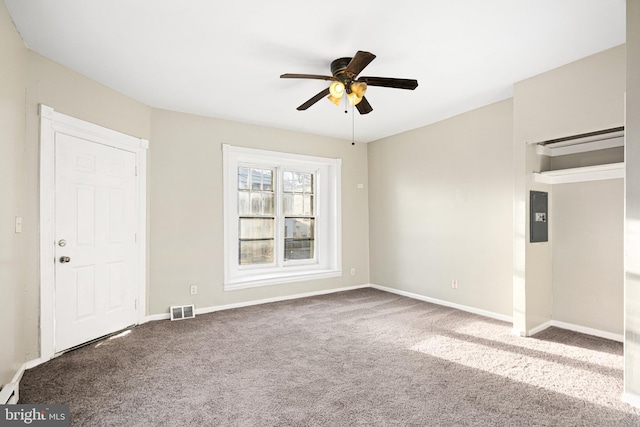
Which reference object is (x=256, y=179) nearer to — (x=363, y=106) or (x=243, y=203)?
(x=243, y=203)

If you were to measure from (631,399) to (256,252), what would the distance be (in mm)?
4319

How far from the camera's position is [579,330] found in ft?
11.7

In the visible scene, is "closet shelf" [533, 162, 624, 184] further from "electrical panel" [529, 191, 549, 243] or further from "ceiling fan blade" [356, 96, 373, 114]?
"ceiling fan blade" [356, 96, 373, 114]

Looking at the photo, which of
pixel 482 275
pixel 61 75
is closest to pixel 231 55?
pixel 61 75

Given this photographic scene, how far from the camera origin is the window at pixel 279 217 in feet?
16.1

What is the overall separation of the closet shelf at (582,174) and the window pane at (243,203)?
12.2 feet

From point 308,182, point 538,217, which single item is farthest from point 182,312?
point 538,217

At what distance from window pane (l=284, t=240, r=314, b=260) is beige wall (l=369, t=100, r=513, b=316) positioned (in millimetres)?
1152

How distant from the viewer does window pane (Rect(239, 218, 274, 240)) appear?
5121 mm

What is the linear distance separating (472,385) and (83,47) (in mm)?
4100

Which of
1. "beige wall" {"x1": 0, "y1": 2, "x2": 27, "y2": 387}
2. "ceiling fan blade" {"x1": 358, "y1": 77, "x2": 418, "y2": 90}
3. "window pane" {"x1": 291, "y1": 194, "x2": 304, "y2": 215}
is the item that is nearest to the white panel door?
"beige wall" {"x1": 0, "y1": 2, "x2": 27, "y2": 387}

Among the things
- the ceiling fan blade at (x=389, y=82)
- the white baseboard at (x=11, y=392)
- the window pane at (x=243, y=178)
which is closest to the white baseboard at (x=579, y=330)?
the ceiling fan blade at (x=389, y=82)

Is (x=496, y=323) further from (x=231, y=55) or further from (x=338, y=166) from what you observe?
(x=231, y=55)

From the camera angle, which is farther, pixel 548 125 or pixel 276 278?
pixel 276 278
